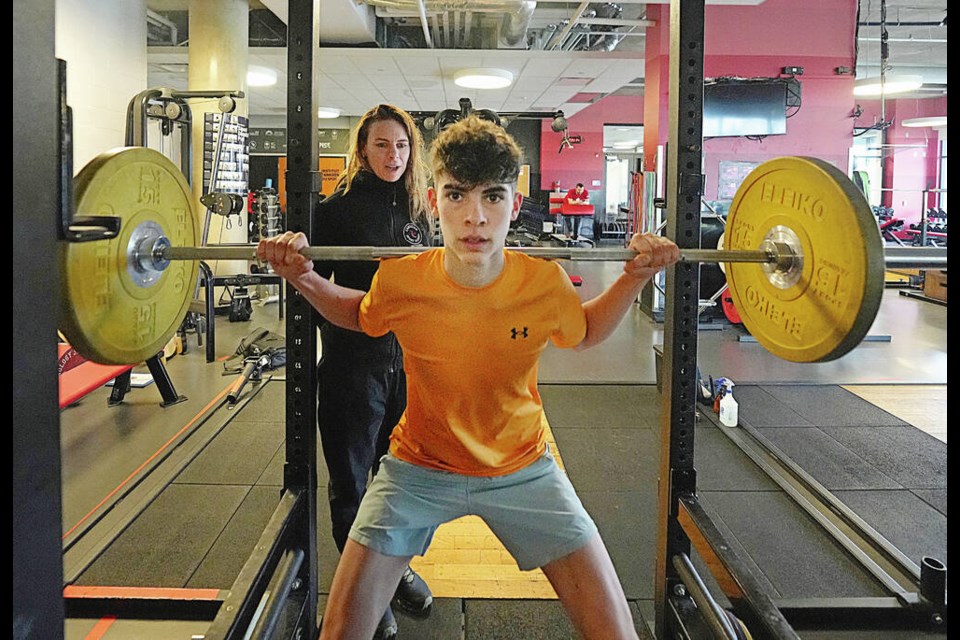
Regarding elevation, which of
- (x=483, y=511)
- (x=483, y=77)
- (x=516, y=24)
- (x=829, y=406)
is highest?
(x=483, y=77)

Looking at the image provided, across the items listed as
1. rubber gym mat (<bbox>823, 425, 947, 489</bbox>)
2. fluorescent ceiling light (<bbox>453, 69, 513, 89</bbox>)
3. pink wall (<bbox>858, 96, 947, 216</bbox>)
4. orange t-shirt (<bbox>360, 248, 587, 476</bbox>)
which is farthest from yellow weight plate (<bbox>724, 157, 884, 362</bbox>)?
pink wall (<bbox>858, 96, 947, 216</bbox>)

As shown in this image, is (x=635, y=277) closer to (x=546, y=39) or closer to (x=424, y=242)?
(x=424, y=242)

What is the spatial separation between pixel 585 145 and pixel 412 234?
13429 mm

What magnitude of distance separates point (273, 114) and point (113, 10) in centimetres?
839

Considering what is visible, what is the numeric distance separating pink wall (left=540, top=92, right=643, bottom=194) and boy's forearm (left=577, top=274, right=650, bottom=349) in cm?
1324

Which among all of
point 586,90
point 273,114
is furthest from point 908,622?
point 273,114

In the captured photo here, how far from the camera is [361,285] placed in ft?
6.17

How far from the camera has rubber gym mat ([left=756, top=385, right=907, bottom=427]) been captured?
379cm

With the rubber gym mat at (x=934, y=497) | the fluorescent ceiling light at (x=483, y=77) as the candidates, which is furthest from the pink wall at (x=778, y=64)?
the rubber gym mat at (x=934, y=497)

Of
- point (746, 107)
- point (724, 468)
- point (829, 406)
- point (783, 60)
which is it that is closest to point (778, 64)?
point (783, 60)

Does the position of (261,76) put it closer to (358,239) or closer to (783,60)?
(783,60)

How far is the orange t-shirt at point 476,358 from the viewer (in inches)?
52.7

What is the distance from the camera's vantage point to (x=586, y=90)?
10633mm

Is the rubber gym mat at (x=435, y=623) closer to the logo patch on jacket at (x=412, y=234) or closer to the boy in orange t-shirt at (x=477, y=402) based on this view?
the boy in orange t-shirt at (x=477, y=402)
